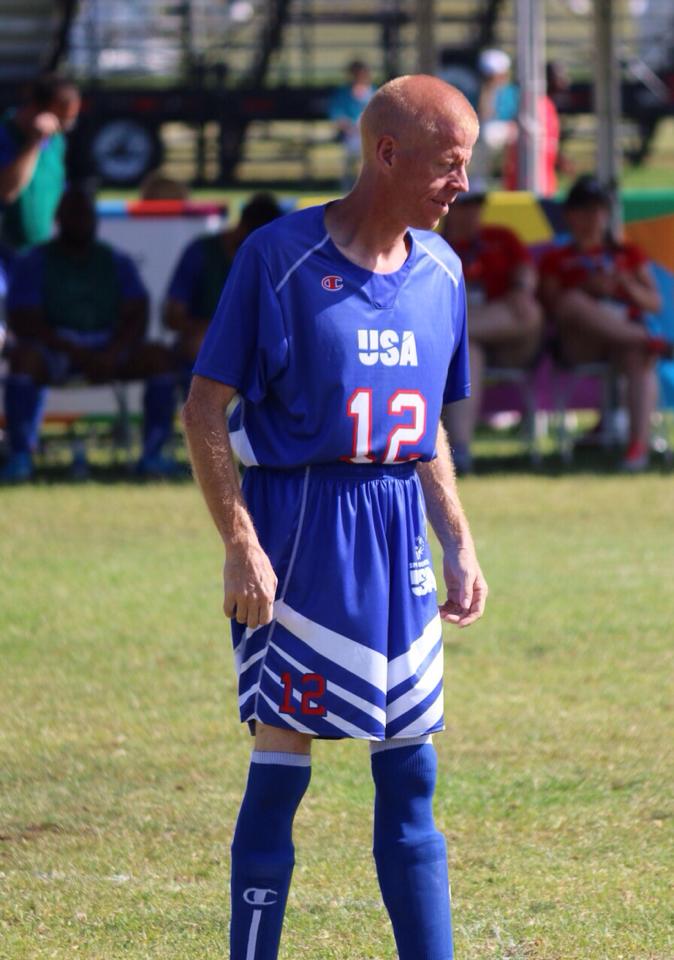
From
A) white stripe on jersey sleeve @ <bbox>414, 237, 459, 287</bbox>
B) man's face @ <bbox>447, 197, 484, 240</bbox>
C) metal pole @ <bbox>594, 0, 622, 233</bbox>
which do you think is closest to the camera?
white stripe on jersey sleeve @ <bbox>414, 237, 459, 287</bbox>

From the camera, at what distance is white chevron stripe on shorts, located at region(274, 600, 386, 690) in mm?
3615

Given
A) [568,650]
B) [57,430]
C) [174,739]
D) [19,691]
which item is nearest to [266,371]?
[174,739]

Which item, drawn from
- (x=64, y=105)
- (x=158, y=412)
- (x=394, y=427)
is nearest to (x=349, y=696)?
(x=394, y=427)

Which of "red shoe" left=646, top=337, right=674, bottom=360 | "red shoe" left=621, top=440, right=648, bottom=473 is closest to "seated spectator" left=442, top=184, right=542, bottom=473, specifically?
"red shoe" left=646, top=337, right=674, bottom=360

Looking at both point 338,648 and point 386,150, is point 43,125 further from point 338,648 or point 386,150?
point 338,648

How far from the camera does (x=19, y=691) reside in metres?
6.67

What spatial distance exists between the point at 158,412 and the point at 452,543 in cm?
779

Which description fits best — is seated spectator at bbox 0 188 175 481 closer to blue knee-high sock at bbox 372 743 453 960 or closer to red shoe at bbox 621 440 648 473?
red shoe at bbox 621 440 648 473

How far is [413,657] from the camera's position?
12.1ft

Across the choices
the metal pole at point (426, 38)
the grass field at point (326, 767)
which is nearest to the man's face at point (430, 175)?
the grass field at point (326, 767)

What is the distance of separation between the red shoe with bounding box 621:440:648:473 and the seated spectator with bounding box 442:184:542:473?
0.85m

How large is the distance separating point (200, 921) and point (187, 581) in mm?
4134

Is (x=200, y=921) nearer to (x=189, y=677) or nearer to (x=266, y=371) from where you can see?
(x=266, y=371)

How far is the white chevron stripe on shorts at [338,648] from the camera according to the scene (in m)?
3.62
